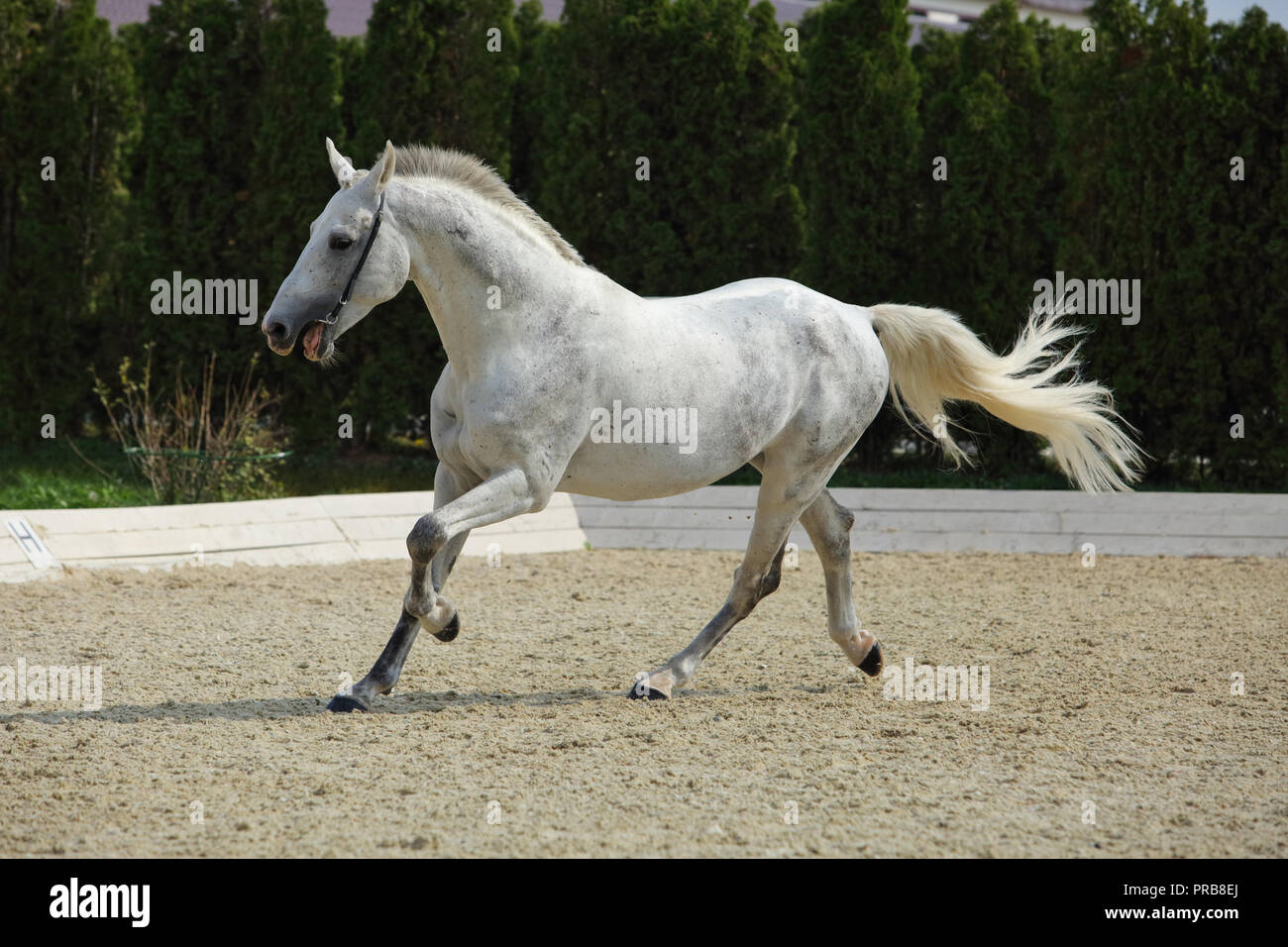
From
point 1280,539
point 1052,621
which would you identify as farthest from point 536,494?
point 1280,539

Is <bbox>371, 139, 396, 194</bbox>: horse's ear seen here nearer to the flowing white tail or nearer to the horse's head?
the horse's head

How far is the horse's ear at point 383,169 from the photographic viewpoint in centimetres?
437

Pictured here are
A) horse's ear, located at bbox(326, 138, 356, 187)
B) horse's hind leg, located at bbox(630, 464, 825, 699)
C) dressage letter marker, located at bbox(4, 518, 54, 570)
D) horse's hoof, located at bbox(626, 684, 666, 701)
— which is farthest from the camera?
dressage letter marker, located at bbox(4, 518, 54, 570)

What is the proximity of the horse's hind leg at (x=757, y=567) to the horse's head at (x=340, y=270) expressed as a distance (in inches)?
71.6

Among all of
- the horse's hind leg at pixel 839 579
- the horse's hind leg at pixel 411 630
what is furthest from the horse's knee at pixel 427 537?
the horse's hind leg at pixel 839 579

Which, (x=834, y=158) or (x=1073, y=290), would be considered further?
(x=834, y=158)

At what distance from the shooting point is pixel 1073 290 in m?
10.7

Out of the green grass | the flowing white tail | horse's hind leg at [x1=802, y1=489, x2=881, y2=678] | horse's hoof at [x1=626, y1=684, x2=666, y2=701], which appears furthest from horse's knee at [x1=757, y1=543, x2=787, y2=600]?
the green grass

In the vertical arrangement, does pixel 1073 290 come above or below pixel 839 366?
above

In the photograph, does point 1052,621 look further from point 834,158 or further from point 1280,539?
point 834,158

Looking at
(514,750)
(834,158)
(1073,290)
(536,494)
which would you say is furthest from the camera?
(834,158)

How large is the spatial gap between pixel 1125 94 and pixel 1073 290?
177 centimetres

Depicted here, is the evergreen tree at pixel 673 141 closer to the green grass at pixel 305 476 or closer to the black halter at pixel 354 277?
the green grass at pixel 305 476

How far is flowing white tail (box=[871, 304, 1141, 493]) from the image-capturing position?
5.69 metres
